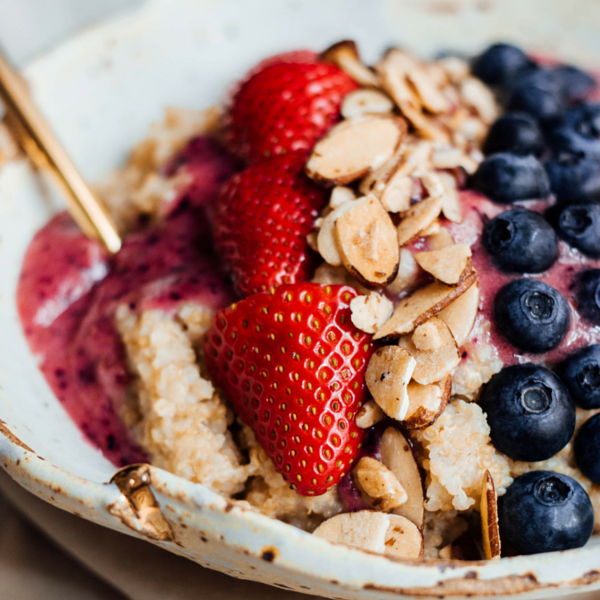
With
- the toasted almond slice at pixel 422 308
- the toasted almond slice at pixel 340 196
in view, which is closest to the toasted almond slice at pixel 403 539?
the toasted almond slice at pixel 422 308

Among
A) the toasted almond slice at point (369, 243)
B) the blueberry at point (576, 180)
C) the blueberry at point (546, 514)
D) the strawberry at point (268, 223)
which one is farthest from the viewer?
the blueberry at point (576, 180)

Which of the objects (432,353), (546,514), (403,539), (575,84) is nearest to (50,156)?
(432,353)

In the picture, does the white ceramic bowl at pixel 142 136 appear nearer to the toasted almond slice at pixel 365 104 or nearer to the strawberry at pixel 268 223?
the strawberry at pixel 268 223

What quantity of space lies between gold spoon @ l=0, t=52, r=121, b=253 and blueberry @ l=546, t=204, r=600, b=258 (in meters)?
0.91

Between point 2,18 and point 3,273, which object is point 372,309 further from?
point 2,18

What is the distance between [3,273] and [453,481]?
957 millimetres

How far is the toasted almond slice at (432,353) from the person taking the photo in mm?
816

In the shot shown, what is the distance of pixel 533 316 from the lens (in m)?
0.86

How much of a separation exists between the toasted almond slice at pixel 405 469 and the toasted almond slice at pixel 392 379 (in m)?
0.07

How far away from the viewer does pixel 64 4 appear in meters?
2.41

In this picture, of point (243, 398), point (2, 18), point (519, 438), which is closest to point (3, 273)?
point (243, 398)

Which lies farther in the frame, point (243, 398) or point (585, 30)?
point (585, 30)

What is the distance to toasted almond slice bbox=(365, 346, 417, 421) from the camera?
81cm

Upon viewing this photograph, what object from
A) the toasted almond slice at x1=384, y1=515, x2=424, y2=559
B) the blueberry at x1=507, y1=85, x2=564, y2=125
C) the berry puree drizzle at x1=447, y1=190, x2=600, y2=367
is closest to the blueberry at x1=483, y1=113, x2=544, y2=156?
the blueberry at x1=507, y1=85, x2=564, y2=125
